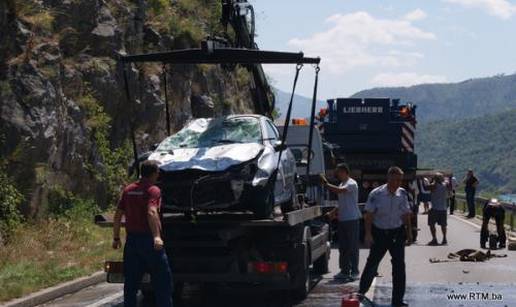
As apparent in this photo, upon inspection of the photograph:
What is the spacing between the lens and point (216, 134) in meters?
12.8

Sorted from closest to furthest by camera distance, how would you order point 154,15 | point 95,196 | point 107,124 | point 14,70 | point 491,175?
point 14,70 < point 95,196 < point 107,124 < point 154,15 < point 491,175

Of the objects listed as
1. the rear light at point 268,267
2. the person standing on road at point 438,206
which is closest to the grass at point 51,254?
the rear light at point 268,267

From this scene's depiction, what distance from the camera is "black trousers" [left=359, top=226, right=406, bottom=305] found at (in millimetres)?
11102

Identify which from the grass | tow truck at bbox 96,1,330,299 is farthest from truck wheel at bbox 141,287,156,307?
the grass

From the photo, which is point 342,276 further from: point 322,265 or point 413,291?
point 413,291

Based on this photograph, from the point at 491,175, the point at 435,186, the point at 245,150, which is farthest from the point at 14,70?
the point at 491,175

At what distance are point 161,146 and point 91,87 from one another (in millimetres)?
10270

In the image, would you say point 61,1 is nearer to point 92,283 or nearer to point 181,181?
point 92,283

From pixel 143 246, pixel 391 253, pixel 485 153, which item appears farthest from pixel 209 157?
pixel 485 153

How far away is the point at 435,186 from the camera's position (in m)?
21.5

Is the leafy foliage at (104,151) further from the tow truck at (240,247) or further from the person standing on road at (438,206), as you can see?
the tow truck at (240,247)

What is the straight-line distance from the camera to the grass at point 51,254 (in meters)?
12.9

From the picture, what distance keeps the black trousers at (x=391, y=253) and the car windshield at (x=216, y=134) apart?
7.51 ft

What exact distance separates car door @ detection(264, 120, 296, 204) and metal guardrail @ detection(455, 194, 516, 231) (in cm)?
1282
